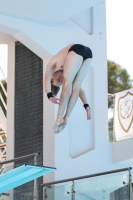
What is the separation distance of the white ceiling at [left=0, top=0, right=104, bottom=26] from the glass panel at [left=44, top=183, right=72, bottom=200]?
275 centimetres

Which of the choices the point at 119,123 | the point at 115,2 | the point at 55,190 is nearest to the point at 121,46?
the point at 115,2

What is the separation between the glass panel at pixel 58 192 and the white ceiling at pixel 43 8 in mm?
2748

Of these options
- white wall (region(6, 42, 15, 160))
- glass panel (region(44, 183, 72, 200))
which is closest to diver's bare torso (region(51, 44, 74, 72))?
glass panel (region(44, 183, 72, 200))

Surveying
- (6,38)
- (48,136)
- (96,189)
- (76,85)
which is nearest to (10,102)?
(6,38)

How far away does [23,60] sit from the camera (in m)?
11.8

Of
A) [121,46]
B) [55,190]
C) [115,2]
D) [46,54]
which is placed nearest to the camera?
[55,190]

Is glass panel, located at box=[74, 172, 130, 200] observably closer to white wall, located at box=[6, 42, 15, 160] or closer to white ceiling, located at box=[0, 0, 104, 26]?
white wall, located at box=[6, 42, 15, 160]

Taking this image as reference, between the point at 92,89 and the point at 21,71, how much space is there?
1.30 metres

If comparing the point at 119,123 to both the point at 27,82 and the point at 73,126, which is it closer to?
the point at 73,126

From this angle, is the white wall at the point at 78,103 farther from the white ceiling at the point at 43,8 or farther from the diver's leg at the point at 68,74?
the diver's leg at the point at 68,74

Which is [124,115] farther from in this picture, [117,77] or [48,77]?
[117,77]

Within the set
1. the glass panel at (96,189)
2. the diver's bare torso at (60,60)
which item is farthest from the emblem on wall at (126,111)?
the diver's bare torso at (60,60)

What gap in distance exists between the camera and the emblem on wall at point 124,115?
38.0ft

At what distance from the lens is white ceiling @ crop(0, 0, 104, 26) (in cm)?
1016
